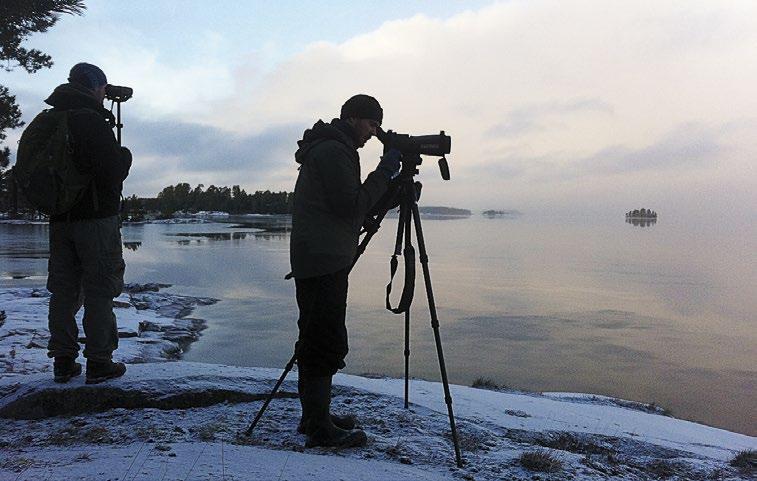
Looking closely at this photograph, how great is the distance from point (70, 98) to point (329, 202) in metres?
2.27

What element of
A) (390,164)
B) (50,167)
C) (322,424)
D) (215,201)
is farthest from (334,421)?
(215,201)

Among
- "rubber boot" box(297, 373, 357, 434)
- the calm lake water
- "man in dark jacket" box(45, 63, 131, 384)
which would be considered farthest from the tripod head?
the calm lake water

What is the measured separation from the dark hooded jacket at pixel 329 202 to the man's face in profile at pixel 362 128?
0.11 metres

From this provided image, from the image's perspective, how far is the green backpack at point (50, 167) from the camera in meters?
3.77

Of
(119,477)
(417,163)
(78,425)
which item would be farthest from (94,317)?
(417,163)

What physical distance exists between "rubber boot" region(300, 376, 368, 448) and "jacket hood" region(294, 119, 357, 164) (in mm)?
1437

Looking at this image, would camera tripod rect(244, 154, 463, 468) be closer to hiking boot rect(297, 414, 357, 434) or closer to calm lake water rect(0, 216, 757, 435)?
hiking boot rect(297, 414, 357, 434)

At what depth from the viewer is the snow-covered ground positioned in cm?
295

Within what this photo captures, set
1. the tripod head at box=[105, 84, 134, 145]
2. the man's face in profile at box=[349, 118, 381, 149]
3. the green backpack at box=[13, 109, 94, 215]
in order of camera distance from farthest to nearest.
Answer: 1. the tripod head at box=[105, 84, 134, 145]
2. the green backpack at box=[13, 109, 94, 215]
3. the man's face in profile at box=[349, 118, 381, 149]

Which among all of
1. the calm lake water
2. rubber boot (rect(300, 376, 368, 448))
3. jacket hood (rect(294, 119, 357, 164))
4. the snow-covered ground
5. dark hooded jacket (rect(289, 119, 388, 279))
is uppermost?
jacket hood (rect(294, 119, 357, 164))

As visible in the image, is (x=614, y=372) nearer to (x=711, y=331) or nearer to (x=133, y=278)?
(x=711, y=331)

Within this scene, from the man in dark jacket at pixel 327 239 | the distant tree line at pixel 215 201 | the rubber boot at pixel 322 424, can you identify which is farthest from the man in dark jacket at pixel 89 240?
the distant tree line at pixel 215 201

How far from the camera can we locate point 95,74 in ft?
13.4

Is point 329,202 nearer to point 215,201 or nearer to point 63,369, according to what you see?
point 63,369
